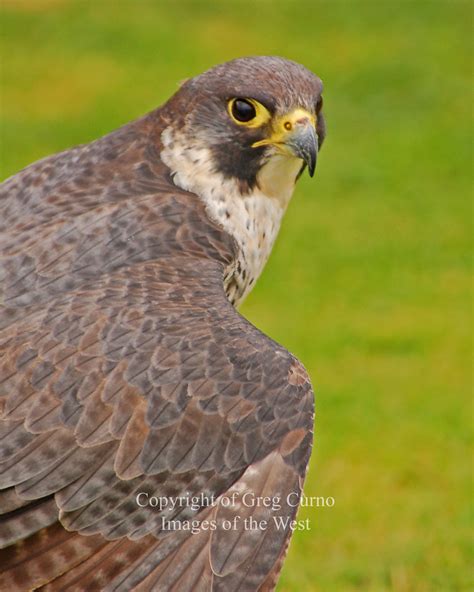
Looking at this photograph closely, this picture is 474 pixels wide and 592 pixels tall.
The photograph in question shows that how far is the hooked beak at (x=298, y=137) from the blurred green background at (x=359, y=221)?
207cm

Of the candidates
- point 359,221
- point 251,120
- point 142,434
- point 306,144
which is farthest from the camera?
point 359,221

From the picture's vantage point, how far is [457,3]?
1856 centimetres

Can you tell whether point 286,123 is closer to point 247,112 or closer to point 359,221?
point 247,112

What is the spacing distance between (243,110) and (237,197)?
303 mm

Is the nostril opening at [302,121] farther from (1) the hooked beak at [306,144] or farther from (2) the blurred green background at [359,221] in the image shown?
(2) the blurred green background at [359,221]

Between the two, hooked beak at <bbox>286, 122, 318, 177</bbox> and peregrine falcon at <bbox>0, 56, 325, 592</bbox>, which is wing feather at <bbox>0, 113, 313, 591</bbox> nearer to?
peregrine falcon at <bbox>0, 56, 325, 592</bbox>

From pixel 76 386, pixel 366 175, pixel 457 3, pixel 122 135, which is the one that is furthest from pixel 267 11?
pixel 76 386

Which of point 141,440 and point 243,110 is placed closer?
point 141,440

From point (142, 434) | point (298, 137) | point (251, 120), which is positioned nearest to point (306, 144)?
point (298, 137)

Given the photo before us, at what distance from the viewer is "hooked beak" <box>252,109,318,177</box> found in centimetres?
439

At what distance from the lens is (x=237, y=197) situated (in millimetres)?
4629

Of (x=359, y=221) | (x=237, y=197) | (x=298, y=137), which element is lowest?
(x=237, y=197)

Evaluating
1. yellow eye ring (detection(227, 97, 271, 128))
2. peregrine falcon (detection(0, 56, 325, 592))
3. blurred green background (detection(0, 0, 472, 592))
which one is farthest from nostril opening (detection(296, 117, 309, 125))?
blurred green background (detection(0, 0, 472, 592))

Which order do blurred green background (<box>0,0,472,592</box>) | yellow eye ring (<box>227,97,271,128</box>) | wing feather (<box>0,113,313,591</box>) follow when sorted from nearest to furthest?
wing feather (<box>0,113,313,591</box>)
yellow eye ring (<box>227,97,271,128</box>)
blurred green background (<box>0,0,472,592</box>)
